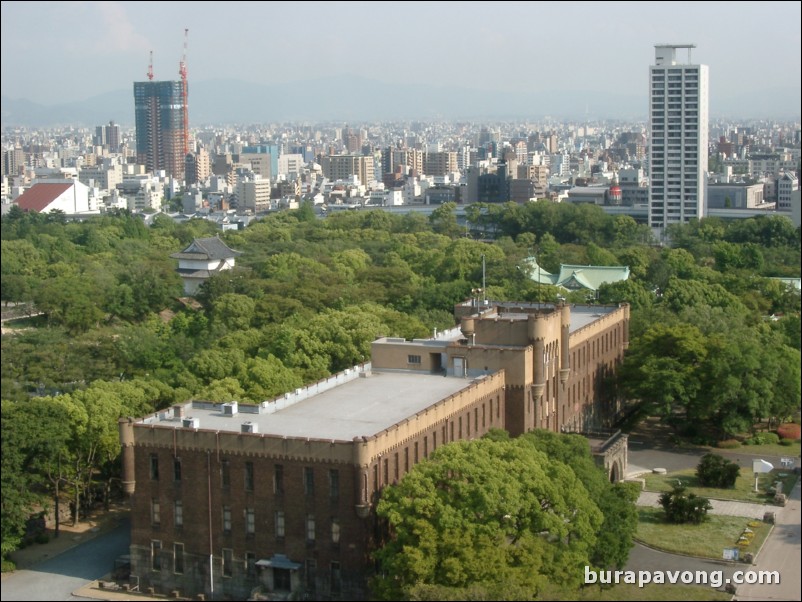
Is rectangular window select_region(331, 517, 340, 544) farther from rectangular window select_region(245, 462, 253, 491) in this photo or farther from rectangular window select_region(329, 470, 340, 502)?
rectangular window select_region(245, 462, 253, 491)

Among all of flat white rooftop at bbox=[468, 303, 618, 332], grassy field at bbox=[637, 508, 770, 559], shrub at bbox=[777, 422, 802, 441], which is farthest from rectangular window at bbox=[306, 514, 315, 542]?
shrub at bbox=[777, 422, 802, 441]

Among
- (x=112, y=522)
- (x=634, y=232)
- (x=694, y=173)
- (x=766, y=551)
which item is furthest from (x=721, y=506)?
(x=694, y=173)

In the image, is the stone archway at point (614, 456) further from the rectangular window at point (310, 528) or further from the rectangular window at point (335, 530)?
the rectangular window at point (310, 528)

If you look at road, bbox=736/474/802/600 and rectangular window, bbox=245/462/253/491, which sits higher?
rectangular window, bbox=245/462/253/491

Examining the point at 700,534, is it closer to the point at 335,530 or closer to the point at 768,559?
the point at 768,559

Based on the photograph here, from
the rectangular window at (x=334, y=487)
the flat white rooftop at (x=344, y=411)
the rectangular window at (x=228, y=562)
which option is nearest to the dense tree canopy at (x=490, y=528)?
the rectangular window at (x=334, y=487)

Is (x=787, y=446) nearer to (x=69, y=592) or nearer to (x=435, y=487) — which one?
(x=435, y=487)
